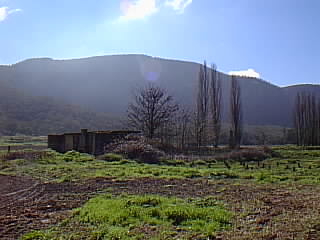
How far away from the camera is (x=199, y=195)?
8.32 metres

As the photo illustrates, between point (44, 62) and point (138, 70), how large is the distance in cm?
2572

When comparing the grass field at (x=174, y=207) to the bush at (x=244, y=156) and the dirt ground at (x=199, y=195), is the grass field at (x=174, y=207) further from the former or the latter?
the bush at (x=244, y=156)

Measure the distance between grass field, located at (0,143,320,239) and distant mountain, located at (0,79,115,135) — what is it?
5224 centimetres

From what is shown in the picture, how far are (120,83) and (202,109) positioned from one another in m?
61.7

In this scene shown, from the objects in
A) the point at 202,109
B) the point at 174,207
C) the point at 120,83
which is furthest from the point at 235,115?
the point at 120,83

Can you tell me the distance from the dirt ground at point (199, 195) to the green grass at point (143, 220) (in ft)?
0.98

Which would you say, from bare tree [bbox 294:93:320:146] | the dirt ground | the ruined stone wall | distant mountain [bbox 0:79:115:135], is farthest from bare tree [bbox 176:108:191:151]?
distant mountain [bbox 0:79:115:135]

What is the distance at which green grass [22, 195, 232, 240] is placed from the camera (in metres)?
5.16

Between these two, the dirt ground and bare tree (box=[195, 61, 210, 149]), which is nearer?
the dirt ground

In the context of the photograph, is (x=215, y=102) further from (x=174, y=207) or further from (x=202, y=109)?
(x=174, y=207)

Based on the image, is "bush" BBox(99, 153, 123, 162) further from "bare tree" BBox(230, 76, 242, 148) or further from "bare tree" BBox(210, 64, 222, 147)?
"bare tree" BBox(230, 76, 242, 148)

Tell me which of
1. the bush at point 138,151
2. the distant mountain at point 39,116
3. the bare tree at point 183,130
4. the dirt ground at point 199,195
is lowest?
the dirt ground at point 199,195

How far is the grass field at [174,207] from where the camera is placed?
204 inches

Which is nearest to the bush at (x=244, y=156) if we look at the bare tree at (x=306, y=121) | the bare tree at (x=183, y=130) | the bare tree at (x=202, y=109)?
the bare tree at (x=183, y=130)
